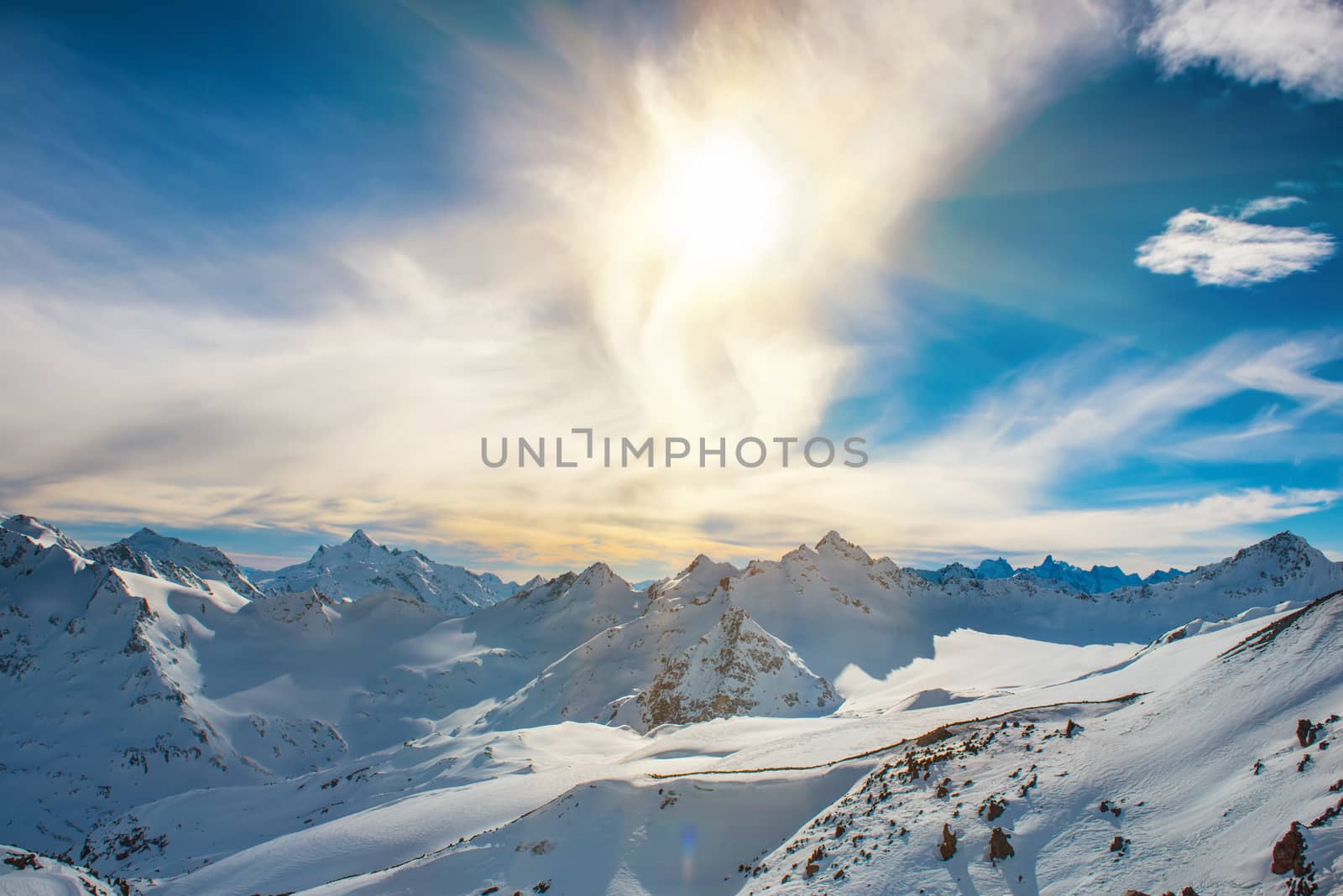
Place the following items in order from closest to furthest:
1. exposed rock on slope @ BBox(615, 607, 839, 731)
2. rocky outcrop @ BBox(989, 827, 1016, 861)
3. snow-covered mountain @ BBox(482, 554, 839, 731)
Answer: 1. rocky outcrop @ BBox(989, 827, 1016, 861)
2. exposed rock on slope @ BBox(615, 607, 839, 731)
3. snow-covered mountain @ BBox(482, 554, 839, 731)

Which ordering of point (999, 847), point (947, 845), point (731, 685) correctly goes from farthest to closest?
point (731, 685) → point (947, 845) → point (999, 847)

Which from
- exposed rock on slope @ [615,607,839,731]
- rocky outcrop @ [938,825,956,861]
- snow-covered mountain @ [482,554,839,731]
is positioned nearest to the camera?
rocky outcrop @ [938,825,956,861]

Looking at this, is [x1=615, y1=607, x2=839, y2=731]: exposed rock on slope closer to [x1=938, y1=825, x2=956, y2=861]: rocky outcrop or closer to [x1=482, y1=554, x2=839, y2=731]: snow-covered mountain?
[x1=482, y1=554, x2=839, y2=731]: snow-covered mountain

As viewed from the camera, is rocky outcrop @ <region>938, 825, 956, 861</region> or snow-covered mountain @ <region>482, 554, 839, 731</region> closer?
rocky outcrop @ <region>938, 825, 956, 861</region>

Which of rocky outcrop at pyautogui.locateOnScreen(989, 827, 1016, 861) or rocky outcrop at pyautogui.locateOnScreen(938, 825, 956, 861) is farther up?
rocky outcrop at pyautogui.locateOnScreen(989, 827, 1016, 861)

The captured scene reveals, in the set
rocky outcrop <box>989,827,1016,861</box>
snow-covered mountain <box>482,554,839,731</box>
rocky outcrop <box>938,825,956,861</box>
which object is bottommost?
snow-covered mountain <box>482,554,839,731</box>

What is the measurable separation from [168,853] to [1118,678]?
393 ft

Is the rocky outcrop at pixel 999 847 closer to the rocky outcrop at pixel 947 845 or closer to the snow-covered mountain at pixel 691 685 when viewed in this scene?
the rocky outcrop at pixel 947 845

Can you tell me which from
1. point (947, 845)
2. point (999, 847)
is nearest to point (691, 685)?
point (947, 845)

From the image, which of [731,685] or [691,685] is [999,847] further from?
[691,685]

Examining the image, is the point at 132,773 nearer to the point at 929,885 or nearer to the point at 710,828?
the point at 710,828

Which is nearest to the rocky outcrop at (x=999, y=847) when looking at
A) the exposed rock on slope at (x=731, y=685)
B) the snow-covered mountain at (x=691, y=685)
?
the snow-covered mountain at (x=691, y=685)

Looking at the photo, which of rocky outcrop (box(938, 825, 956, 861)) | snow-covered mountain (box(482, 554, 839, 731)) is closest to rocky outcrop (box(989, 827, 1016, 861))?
rocky outcrop (box(938, 825, 956, 861))

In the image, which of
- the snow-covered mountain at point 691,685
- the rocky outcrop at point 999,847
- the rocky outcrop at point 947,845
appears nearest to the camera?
the rocky outcrop at point 999,847
